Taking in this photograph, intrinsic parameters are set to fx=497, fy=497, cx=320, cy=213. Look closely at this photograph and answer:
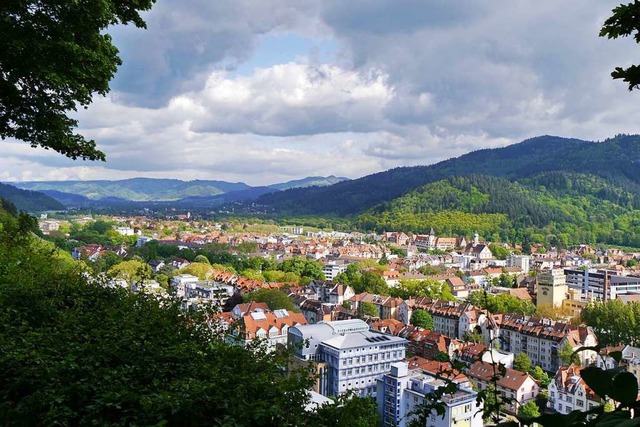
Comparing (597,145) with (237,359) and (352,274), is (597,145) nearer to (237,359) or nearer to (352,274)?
(352,274)

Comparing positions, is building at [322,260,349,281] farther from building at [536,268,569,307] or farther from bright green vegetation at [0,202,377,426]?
bright green vegetation at [0,202,377,426]

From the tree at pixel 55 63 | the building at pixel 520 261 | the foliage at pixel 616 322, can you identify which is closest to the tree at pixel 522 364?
the foliage at pixel 616 322

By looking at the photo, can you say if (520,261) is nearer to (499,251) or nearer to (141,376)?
(499,251)

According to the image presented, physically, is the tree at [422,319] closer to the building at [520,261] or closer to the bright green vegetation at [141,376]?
the bright green vegetation at [141,376]

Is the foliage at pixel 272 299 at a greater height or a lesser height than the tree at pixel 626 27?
lesser

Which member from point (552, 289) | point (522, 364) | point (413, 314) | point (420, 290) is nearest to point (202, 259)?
point (420, 290)

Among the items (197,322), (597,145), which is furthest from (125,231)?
(597,145)
